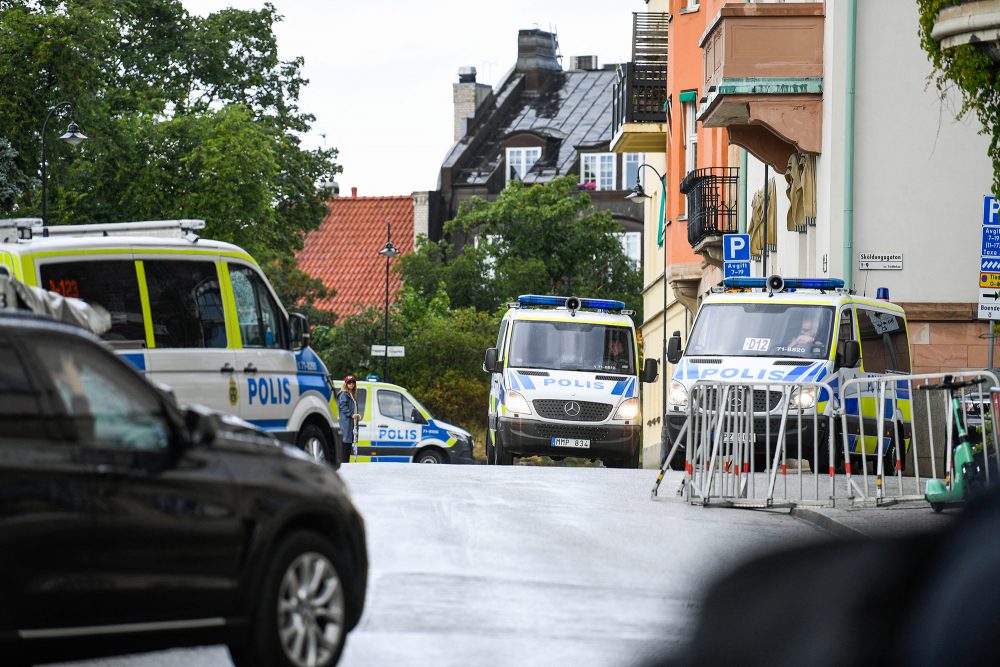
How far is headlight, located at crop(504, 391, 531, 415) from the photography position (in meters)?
27.8

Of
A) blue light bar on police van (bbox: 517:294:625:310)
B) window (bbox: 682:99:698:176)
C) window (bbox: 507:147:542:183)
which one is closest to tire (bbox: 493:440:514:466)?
blue light bar on police van (bbox: 517:294:625:310)

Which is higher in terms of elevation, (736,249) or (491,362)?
(736,249)

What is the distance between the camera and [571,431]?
27.8 m

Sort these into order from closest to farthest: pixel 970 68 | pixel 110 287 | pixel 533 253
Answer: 1. pixel 110 287
2. pixel 970 68
3. pixel 533 253

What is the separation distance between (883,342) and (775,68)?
6.18m

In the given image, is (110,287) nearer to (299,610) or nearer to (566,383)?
(299,610)

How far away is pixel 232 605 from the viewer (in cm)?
739

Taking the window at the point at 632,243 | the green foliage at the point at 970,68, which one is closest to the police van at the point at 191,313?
the green foliage at the point at 970,68

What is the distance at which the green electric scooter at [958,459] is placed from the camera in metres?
15.4

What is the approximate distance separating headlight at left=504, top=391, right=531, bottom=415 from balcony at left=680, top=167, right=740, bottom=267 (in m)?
11.2

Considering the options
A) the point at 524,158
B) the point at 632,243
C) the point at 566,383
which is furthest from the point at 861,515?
the point at 524,158

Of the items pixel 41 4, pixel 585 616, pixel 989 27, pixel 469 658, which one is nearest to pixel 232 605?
pixel 469 658

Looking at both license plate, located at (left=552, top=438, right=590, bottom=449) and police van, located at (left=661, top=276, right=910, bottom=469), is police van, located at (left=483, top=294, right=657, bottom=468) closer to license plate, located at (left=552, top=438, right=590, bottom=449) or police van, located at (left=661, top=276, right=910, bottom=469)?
license plate, located at (left=552, top=438, right=590, bottom=449)

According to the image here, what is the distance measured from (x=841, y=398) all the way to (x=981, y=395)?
1.85 metres
